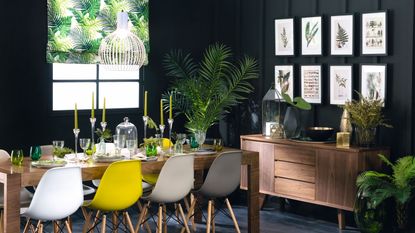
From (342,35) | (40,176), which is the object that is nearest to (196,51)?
(342,35)

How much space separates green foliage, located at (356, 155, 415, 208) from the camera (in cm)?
654

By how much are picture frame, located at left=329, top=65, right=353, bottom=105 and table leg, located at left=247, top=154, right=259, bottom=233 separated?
4.69 feet

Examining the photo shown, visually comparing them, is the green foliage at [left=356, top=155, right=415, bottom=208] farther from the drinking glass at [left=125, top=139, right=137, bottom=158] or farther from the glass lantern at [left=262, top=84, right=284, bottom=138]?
the drinking glass at [left=125, top=139, right=137, bottom=158]

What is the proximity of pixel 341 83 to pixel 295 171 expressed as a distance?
3.39 ft

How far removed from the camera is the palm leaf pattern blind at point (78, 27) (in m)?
Answer: 7.52

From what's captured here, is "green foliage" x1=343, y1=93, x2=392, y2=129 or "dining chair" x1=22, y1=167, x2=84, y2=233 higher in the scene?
"green foliage" x1=343, y1=93, x2=392, y2=129

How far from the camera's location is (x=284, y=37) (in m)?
8.16

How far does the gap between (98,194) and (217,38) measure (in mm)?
3710

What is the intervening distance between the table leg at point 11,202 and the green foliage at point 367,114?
11.1ft

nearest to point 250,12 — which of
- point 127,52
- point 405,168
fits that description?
point 127,52

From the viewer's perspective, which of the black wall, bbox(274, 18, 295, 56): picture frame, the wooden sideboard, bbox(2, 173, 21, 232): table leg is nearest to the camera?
bbox(2, 173, 21, 232): table leg

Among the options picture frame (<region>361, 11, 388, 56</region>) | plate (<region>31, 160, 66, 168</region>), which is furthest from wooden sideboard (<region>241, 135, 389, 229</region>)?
plate (<region>31, 160, 66, 168</region>)

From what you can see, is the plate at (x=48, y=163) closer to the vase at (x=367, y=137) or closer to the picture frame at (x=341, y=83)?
the vase at (x=367, y=137)

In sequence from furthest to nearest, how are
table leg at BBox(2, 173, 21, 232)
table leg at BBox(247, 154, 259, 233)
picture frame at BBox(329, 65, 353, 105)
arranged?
picture frame at BBox(329, 65, 353, 105)
table leg at BBox(247, 154, 259, 233)
table leg at BBox(2, 173, 21, 232)
